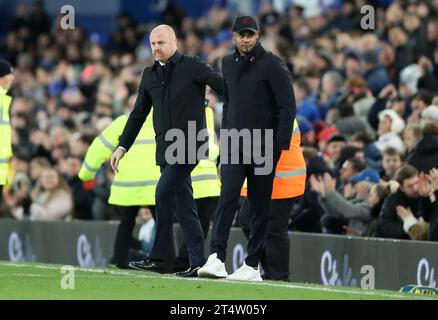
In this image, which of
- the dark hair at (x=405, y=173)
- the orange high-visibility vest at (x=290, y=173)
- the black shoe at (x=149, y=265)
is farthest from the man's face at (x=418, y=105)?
the black shoe at (x=149, y=265)

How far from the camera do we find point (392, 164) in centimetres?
1653

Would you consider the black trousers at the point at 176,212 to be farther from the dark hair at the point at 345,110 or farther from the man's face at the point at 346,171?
the dark hair at the point at 345,110

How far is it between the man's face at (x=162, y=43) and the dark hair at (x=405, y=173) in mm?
2972

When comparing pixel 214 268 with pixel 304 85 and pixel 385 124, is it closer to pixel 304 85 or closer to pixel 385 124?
pixel 385 124

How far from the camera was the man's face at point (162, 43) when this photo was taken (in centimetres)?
1356

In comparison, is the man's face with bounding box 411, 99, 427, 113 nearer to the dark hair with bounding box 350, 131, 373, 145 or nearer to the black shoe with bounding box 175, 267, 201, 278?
the dark hair with bounding box 350, 131, 373, 145

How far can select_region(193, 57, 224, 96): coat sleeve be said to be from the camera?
13.5 metres

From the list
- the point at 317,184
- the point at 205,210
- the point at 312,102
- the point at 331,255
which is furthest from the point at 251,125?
the point at 312,102

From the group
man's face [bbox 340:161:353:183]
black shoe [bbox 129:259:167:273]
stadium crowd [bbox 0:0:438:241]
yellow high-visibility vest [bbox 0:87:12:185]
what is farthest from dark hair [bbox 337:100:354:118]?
black shoe [bbox 129:259:167:273]

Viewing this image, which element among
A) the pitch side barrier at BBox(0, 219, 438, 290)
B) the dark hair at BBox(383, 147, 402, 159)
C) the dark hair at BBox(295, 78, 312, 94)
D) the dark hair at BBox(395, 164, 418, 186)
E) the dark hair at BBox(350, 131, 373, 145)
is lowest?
the pitch side barrier at BBox(0, 219, 438, 290)

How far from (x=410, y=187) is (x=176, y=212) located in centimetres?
281

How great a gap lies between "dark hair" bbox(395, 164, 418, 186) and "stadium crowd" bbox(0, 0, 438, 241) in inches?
0.5
